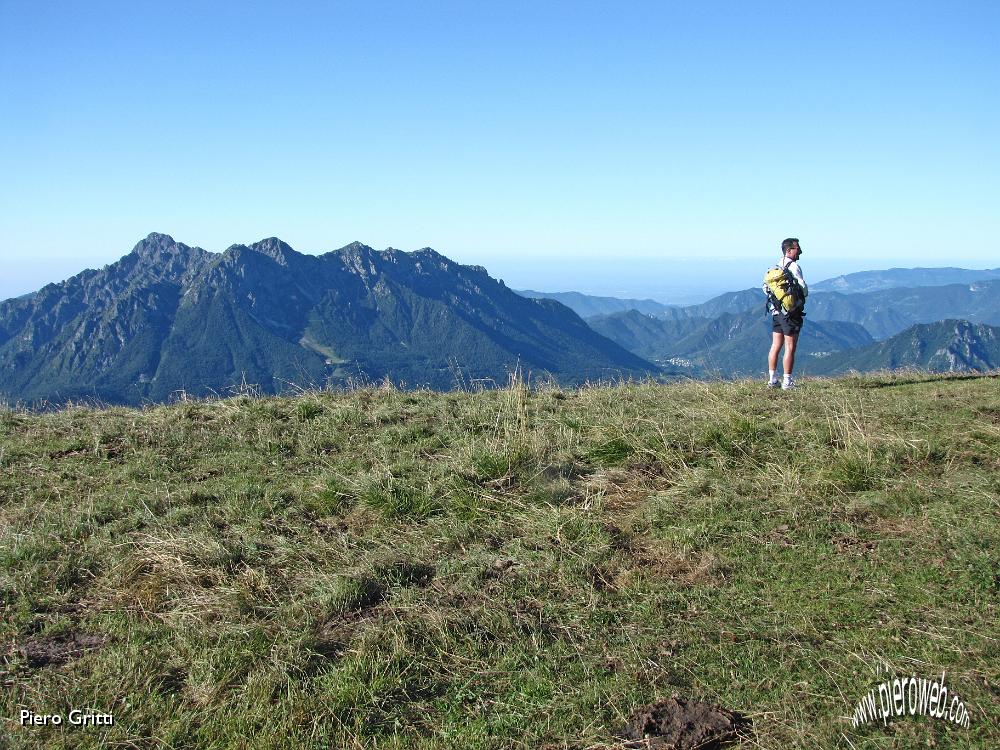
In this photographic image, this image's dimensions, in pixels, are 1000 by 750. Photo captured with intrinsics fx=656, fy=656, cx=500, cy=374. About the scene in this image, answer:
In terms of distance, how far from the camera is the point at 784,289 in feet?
34.9

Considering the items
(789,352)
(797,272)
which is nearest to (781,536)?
(789,352)

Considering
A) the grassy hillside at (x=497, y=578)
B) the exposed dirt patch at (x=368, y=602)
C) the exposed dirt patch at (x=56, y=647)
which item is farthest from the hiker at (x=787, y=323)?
the exposed dirt patch at (x=56, y=647)

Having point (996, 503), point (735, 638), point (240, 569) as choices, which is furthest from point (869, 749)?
point (240, 569)

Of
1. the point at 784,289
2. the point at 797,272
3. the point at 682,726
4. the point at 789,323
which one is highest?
the point at 797,272

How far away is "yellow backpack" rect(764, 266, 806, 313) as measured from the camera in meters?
10.6

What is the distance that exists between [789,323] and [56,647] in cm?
1035

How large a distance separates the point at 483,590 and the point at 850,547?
9.34 feet

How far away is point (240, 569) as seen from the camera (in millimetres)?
5066

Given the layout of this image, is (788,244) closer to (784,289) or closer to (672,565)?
(784,289)

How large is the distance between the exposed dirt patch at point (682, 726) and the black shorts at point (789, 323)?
8439 mm

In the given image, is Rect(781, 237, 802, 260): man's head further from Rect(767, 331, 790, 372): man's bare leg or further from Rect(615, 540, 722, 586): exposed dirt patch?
Rect(615, 540, 722, 586): exposed dirt patch

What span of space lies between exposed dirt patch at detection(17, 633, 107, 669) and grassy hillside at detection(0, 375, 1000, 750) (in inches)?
0.8

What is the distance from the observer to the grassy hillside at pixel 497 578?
141 inches

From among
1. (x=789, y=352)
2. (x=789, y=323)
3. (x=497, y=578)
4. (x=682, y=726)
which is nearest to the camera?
(x=682, y=726)
